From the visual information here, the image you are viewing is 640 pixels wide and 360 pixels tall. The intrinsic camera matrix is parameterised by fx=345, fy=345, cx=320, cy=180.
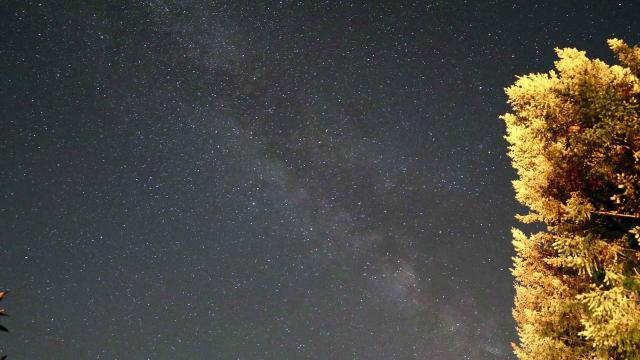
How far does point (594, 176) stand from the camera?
211 inches

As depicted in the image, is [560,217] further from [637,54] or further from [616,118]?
[637,54]

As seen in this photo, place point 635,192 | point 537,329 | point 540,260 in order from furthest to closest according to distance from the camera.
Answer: point 540,260 < point 537,329 < point 635,192

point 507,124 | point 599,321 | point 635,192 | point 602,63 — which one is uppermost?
point 507,124

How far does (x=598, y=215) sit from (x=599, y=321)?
65.6 inches

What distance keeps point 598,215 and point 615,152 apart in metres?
1.09

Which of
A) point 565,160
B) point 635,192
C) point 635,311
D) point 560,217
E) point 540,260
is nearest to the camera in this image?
point 635,311

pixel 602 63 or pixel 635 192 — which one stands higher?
pixel 602 63

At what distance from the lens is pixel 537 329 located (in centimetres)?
A: 699

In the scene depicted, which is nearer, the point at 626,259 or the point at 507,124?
the point at 626,259

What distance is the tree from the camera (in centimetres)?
481

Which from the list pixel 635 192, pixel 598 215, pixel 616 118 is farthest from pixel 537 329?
pixel 616 118

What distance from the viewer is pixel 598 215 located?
→ 557 centimetres

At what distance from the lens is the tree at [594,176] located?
15.8ft

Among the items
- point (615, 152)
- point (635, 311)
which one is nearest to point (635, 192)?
point (615, 152)
